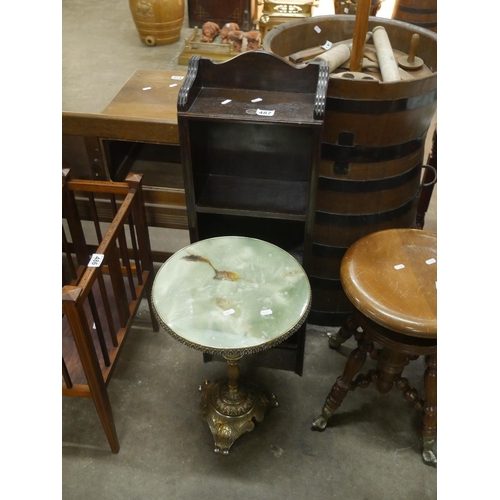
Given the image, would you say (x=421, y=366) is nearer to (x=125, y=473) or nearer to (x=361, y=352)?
(x=361, y=352)

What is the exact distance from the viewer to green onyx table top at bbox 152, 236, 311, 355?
64.0 inches

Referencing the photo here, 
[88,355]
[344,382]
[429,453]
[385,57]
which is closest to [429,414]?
[429,453]

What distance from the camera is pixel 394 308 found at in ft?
5.68

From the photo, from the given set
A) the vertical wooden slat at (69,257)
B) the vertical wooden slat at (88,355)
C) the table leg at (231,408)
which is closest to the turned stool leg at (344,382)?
the table leg at (231,408)

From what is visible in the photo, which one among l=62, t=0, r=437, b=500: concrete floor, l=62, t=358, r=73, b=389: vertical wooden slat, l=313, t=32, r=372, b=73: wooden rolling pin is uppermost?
l=313, t=32, r=372, b=73: wooden rolling pin

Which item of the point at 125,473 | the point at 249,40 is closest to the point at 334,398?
the point at 125,473

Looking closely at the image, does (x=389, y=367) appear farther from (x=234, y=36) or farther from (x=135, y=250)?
(x=234, y=36)

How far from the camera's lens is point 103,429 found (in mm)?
2264

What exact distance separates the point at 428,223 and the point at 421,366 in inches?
50.5

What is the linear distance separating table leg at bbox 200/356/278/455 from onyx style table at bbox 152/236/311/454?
0.14 m

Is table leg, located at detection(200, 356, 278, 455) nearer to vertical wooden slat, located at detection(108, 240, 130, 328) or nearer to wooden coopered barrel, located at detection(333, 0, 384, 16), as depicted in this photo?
vertical wooden slat, located at detection(108, 240, 130, 328)

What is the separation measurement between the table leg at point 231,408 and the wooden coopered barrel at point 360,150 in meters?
0.63

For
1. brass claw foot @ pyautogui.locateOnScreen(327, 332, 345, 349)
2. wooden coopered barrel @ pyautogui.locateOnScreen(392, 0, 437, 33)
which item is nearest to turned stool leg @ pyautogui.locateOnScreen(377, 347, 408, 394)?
brass claw foot @ pyautogui.locateOnScreen(327, 332, 345, 349)

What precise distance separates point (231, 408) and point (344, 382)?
0.53 m
